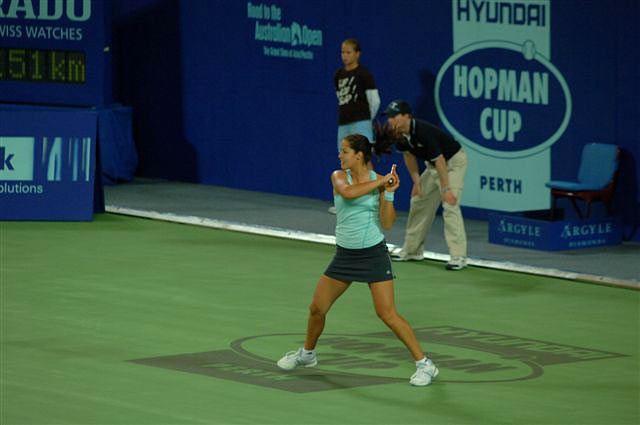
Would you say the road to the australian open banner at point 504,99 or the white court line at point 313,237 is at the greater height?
the road to the australian open banner at point 504,99

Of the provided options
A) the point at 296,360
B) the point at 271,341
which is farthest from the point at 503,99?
the point at 296,360

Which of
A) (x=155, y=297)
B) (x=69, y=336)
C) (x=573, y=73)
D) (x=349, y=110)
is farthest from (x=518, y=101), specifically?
(x=69, y=336)

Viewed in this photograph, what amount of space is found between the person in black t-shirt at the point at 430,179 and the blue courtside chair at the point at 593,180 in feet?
6.50

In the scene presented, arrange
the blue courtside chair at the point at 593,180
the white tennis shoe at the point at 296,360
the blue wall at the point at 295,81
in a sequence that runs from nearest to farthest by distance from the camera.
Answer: the white tennis shoe at the point at 296,360
the blue courtside chair at the point at 593,180
the blue wall at the point at 295,81

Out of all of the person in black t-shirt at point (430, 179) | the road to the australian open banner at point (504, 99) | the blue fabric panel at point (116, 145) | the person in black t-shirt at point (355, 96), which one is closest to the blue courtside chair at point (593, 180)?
the road to the australian open banner at point (504, 99)

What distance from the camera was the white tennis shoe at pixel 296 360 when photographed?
10148mm

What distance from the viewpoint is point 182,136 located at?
900 inches

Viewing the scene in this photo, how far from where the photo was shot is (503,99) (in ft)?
58.9

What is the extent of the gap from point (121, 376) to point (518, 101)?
29.6 ft

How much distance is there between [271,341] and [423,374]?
184 centimetres

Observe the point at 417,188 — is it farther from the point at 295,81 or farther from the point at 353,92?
the point at 295,81

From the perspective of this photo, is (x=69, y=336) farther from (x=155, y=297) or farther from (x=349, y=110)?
(x=349, y=110)

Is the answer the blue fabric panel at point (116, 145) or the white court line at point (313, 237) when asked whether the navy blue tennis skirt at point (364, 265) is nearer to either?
the white court line at point (313, 237)

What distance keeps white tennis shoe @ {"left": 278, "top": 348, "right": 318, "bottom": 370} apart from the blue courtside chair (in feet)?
22.8
